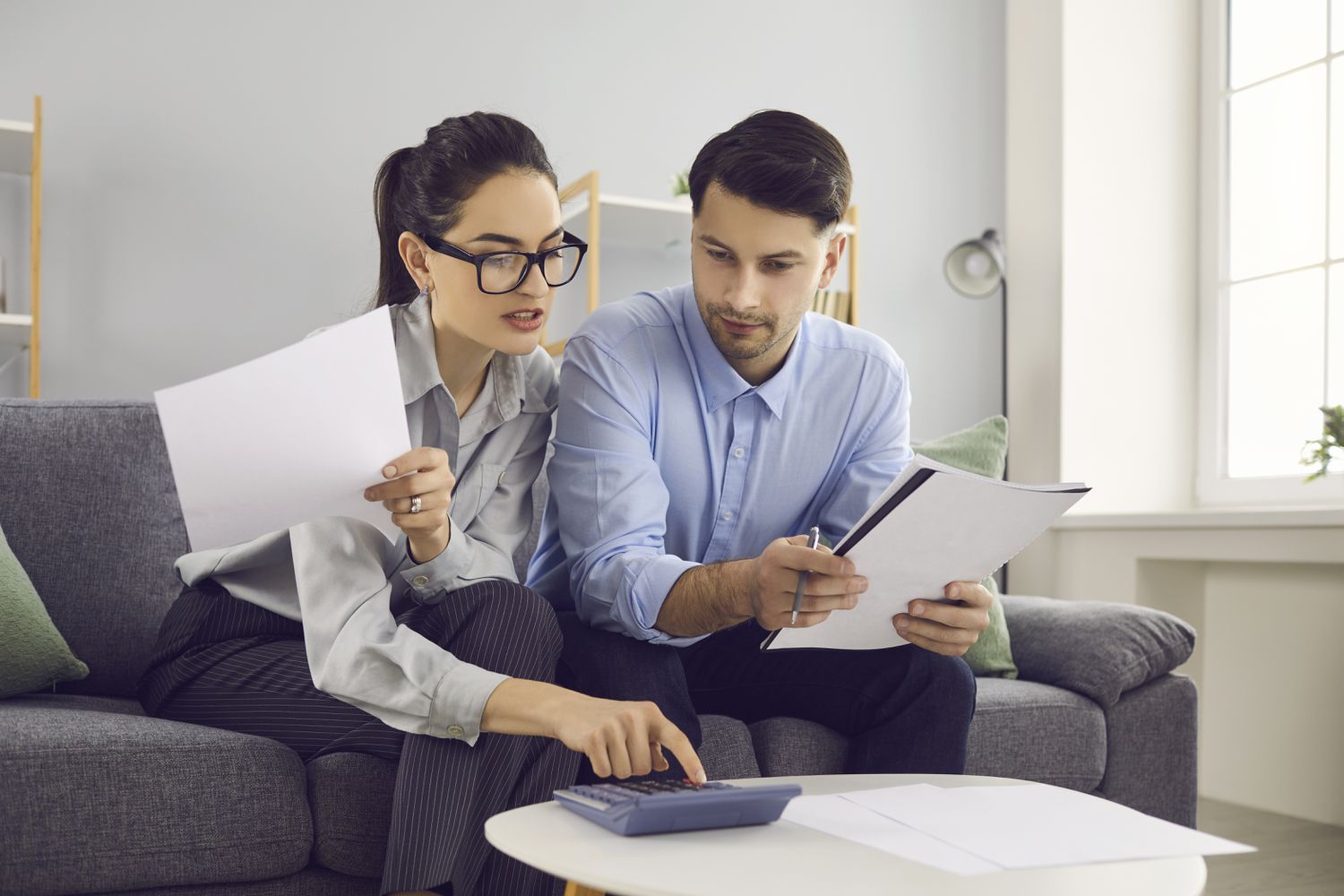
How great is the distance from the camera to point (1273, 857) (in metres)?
2.33

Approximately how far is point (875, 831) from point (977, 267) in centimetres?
265

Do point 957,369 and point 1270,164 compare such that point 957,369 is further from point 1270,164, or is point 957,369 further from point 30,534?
point 30,534

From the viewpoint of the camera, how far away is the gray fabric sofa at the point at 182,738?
123cm

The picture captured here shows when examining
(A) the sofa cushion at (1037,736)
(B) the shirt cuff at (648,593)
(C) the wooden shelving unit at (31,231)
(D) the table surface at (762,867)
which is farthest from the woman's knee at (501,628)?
(C) the wooden shelving unit at (31,231)

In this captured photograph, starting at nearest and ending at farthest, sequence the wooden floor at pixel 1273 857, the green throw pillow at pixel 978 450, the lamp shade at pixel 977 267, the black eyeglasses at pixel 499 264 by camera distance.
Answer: the black eyeglasses at pixel 499 264
the wooden floor at pixel 1273 857
the green throw pillow at pixel 978 450
the lamp shade at pixel 977 267

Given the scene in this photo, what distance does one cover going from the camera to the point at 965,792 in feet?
3.30

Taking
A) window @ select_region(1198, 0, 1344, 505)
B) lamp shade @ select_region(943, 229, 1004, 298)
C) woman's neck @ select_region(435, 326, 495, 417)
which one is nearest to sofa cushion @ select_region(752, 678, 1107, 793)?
woman's neck @ select_region(435, 326, 495, 417)

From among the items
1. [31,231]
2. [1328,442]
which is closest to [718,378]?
[1328,442]

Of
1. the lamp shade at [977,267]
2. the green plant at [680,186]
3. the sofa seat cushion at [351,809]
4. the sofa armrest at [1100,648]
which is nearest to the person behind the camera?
the sofa seat cushion at [351,809]

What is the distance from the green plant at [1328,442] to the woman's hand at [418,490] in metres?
2.02

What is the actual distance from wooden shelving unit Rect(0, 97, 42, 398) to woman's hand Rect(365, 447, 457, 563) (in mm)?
1659

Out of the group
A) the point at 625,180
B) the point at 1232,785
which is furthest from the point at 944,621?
the point at 625,180

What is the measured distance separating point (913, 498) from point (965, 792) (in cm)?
25

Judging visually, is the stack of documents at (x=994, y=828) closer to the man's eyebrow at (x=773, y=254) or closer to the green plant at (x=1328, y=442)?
the man's eyebrow at (x=773, y=254)
